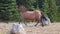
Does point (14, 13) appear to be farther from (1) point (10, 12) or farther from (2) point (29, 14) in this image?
(2) point (29, 14)

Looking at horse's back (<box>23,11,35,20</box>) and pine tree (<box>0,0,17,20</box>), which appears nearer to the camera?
horse's back (<box>23,11,35,20</box>)

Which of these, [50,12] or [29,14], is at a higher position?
[29,14]

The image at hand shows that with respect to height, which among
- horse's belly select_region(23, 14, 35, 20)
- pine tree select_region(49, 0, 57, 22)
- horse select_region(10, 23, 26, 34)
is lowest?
pine tree select_region(49, 0, 57, 22)

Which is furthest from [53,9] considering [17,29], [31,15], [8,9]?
[17,29]

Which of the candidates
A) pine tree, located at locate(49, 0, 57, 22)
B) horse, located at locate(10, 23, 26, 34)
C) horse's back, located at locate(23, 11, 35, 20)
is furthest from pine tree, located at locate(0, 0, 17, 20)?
horse, located at locate(10, 23, 26, 34)

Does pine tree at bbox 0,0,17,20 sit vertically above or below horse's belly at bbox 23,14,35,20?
below

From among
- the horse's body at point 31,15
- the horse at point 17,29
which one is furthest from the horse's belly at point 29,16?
the horse at point 17,29

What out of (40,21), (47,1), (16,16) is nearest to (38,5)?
(47,1)

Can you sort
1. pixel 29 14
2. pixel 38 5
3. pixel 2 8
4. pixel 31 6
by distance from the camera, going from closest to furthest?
pixel 29 14
pixel 2 8
pixel 31 6
pixel 38 5

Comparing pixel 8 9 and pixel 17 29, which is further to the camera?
pixel 8 9

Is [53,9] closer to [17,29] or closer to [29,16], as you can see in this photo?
[29,16]

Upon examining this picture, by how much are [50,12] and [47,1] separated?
962 millimetres

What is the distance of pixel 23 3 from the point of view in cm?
1898

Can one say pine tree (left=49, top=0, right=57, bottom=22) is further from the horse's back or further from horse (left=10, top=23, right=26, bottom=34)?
horse (left=10, top=23, right=26, bottom=34)
